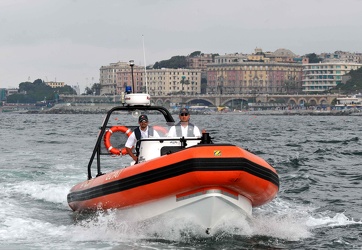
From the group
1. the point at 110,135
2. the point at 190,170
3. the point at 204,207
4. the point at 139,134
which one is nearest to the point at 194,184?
the point at 190,170

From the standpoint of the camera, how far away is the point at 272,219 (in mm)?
14453

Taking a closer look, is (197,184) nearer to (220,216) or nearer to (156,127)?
(220,216)

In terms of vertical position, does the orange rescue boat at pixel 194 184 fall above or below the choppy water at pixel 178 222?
above

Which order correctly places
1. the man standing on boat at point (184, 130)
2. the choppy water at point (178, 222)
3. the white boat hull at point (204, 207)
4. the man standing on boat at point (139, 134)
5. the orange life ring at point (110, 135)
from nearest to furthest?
the white boat hull at point (204, 207) → the choppy water at point (178, 222) → the man standing on boat at point (184, 130) → the man standing on boat at point (139, 134) → the orange life ring at point (110, 135)

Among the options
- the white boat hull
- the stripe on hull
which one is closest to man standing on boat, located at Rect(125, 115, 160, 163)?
the stripe on hull

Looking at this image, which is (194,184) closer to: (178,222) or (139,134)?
(178,222)

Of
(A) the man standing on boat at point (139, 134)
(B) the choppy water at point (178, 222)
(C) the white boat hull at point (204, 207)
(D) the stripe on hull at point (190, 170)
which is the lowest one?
(B) the choppy water at point (178, 222)

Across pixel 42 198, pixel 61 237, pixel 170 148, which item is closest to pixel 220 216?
pixel 170 148

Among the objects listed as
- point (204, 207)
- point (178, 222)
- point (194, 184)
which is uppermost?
point (194, 184)

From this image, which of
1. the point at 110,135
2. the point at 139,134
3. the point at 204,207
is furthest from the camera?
the point at 110,135

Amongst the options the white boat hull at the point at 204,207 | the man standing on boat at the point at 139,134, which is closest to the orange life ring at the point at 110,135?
the man standing on boat at the point at 139,134

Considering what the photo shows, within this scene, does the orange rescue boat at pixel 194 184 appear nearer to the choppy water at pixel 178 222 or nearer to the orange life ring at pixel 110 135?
the choppy water at pixel 178 222

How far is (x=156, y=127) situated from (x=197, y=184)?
2.26 m

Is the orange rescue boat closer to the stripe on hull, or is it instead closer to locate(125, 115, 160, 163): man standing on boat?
the stripe on hull
